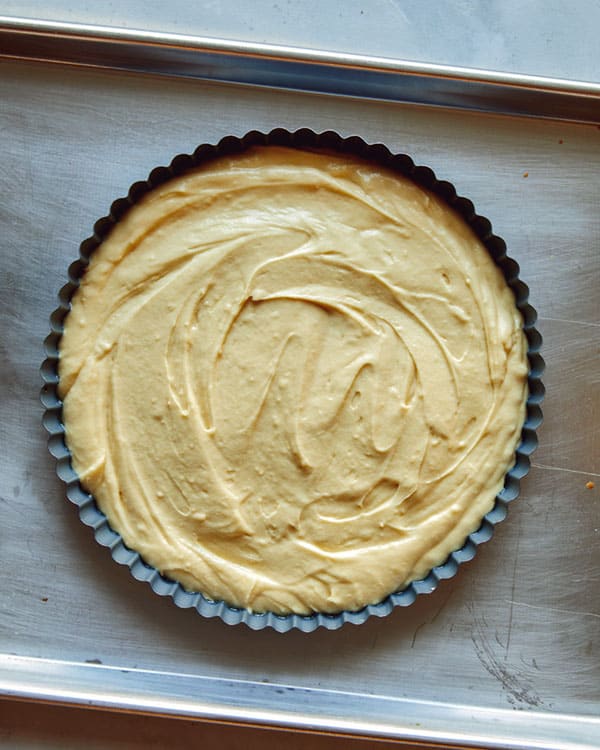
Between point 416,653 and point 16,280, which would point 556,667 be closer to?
point 416,653

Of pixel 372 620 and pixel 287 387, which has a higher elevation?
pixel 287 387

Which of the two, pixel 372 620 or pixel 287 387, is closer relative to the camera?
pixel 287 387

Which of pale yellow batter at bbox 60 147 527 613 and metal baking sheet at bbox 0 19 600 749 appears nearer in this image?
pale yellow batter at bbox 60 147 527 613

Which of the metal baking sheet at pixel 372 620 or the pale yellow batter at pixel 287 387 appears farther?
the metal baking sheet at pixel 372 620
